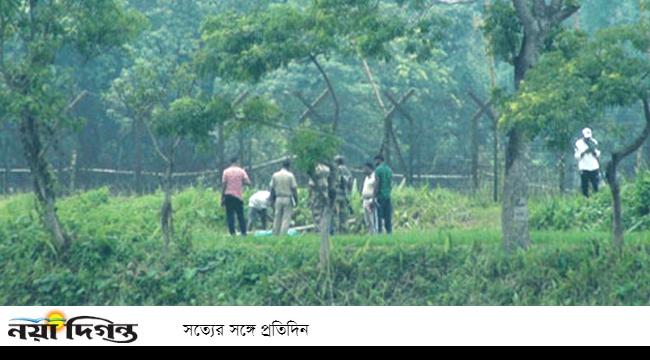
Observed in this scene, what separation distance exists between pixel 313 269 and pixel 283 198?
3.61 meters

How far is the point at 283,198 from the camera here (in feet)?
85.8

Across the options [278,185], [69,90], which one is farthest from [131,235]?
[69,90]

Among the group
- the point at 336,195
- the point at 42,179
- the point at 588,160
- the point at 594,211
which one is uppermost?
the point at 588,160

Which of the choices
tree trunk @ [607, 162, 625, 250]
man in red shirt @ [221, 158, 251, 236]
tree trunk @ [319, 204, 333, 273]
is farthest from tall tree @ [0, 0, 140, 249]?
tree trunk @ [607, 162, 625, 250]

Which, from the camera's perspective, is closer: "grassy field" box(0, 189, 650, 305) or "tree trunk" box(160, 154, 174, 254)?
"grassy field" box(0, 189, 650, 305)

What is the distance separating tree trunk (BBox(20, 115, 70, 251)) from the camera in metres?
24.2

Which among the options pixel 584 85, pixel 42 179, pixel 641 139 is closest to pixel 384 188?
pixel 42 179

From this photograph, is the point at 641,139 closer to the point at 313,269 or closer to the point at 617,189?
the point at 617,189

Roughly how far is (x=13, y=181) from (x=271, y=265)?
1184cm

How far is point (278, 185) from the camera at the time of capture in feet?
86.1

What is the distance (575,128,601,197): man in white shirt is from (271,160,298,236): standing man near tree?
5.03m

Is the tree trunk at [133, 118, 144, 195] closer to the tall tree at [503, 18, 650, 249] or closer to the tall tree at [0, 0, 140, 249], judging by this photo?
the tall tree at [0, 0, 140, 249]

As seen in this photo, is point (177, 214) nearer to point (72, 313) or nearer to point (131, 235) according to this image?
point (131, 235)

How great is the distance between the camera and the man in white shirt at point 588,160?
89.4 ft
